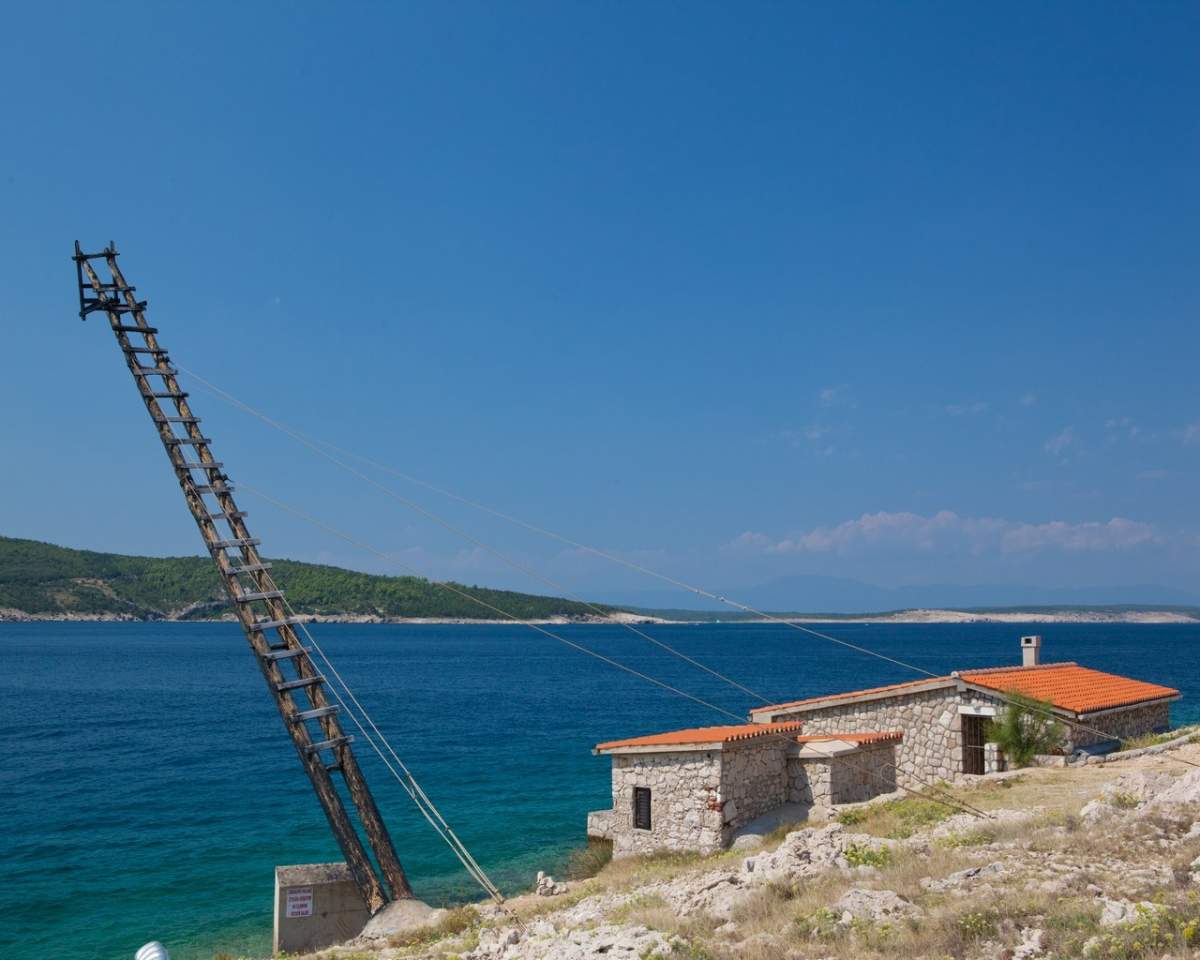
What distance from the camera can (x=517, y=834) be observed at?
28.4 meters

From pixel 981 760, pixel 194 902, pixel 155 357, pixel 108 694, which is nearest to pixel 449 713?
pixel 108 694

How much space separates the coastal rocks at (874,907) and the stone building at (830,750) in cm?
896

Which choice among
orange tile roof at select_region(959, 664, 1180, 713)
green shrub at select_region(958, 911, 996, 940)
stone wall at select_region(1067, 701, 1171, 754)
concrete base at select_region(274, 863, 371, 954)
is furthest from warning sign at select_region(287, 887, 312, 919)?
stone wall at select_region(1067, 701, 1171, 754)

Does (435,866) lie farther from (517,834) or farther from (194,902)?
(194,902)

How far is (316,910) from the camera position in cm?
1539

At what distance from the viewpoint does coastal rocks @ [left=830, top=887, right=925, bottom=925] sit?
10.1m

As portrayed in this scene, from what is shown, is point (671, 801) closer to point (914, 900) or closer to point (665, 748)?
point (665, 748)

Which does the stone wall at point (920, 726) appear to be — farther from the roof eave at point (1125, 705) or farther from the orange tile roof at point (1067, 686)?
the roof eave at point (1125, 705)

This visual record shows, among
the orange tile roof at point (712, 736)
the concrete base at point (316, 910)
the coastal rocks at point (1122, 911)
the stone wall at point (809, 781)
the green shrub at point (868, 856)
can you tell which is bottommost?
the concrete base at point (316, 910)

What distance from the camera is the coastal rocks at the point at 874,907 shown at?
1010 centimetres

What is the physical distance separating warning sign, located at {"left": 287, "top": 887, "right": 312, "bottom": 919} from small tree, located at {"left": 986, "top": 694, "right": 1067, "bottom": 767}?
53.7ft

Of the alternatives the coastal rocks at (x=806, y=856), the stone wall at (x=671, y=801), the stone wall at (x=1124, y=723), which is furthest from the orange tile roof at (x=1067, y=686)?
the coastal rocks at (x=806, y=856)

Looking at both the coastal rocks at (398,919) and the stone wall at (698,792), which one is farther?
the stone wall at (698,792)

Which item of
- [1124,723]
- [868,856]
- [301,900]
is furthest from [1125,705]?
[301,900]
